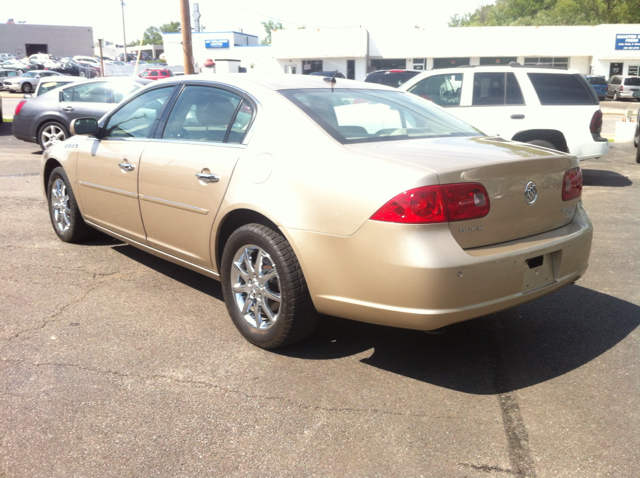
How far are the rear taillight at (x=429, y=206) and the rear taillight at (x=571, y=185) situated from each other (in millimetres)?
864

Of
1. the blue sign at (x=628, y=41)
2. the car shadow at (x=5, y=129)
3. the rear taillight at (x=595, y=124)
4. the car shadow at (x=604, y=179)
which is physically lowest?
the car shadow at (x=604, y=179)

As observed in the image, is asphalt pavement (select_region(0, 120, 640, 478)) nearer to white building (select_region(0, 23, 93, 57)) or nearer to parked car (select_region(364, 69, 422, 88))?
parked car (select_region(364, 69, 422, 88))

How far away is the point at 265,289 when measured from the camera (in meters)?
3.71

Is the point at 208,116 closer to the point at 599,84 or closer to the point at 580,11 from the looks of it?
the point at 599,84

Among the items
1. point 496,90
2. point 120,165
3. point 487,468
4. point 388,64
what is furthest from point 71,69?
point 487,468

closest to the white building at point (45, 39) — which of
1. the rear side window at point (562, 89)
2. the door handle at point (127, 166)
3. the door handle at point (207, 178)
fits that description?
the rear side window at point (562, 89)

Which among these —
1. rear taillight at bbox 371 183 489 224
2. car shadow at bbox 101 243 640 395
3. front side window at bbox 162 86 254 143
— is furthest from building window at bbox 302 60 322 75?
rear taillight at bbox 371 183 489 224

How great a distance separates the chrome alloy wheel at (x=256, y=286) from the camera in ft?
12.1

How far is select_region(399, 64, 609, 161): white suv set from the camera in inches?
368

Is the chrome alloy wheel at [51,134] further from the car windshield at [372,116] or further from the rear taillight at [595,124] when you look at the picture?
the car windshield at [372,116]

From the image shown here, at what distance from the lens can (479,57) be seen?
47.6 m

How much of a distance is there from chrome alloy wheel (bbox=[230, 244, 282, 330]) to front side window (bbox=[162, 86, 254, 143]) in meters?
0.74

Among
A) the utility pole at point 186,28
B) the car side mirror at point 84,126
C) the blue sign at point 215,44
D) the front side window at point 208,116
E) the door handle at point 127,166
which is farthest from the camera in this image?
the blue sign at point 215,44

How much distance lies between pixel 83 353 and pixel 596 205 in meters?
6.78
